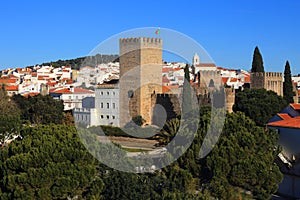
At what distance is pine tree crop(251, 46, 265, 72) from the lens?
109ft

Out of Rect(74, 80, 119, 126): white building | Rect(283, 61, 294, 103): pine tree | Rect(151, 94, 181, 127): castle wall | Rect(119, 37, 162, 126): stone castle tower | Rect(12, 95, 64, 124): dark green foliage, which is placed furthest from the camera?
Rect(283, 61, 294, 103): pine tree

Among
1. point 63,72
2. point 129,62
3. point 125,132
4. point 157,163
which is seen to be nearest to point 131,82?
point 129,62

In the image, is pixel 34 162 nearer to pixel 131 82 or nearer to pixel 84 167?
pixel 84 167

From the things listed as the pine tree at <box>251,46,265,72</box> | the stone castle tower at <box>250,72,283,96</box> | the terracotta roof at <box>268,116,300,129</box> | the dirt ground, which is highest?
the pine tree at <box>251,46,265,72</box>

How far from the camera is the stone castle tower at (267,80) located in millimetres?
32031

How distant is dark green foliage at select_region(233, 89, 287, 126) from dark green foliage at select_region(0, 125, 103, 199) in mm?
14374

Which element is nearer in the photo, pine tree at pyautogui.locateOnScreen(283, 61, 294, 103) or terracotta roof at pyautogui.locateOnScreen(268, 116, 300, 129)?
terracotta roof at pyautogui.locateOnScreen(268, 116, 300, 129)

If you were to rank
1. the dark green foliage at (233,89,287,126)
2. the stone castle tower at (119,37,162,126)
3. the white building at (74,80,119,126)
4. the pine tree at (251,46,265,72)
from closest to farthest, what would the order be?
the dark green foliage at (233,89,287,126), the stone castle tower at (119,37,162,126), the white building at (74,80,119,126), the pine tree at (251,46,265,72)

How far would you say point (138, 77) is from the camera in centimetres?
2620

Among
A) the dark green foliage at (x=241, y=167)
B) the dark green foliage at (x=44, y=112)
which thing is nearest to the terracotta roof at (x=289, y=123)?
the dark green foliage at (x=241, y=167)

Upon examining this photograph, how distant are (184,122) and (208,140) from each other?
2408 mm

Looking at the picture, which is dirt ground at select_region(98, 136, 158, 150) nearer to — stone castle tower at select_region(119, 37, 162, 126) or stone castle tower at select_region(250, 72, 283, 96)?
stone castle tower at select_region(119, 37, 162, 126)

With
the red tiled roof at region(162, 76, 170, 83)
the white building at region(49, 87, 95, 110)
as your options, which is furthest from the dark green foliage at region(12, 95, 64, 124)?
the red tiled roof at region(162, 76, 170, 83)

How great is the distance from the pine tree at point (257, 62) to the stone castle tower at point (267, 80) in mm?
783
